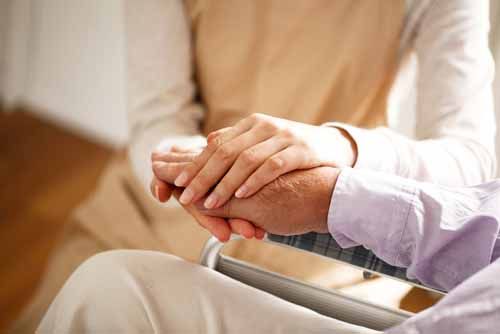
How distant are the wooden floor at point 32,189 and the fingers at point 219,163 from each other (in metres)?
0.99

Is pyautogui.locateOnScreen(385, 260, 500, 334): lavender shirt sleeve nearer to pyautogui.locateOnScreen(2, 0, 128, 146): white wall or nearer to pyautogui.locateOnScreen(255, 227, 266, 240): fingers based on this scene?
pyautogui.locateOnScreen(255, 227, 266, 240): fingers

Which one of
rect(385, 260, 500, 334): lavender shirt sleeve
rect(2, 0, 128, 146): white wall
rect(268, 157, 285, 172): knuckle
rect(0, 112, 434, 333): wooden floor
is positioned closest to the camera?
rect(385, 260, 500, 334): lavender shirt sleeve

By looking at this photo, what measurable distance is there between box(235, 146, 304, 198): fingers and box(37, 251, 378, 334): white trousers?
0.09 m

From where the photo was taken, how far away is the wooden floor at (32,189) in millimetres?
1503

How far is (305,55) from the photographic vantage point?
79cm

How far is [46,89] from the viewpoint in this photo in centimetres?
193

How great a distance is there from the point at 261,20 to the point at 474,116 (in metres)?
0.32

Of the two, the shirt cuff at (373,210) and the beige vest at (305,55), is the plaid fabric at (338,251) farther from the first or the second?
the beige vest at (305,55)

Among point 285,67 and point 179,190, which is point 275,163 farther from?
point 285,67

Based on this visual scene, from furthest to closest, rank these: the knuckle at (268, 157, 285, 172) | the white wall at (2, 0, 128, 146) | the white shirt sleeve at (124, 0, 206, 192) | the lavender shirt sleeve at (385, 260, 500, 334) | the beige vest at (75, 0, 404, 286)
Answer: the white wall at (2, 0, 128, 146) < the white shirt sleeve at (124, 0, 206, 192) < the beige vest at (75, 0, 404, 286) < the knuckle at (268, 157, 285, 172) < the lavender shirt sleeve at (385, 260, 500, 334)

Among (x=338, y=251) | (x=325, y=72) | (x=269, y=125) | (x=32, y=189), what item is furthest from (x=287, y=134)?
(x=32, y=189)

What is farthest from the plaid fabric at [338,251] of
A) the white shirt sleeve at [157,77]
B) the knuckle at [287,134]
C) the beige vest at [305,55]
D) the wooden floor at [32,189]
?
the wooden floor at [32,189]

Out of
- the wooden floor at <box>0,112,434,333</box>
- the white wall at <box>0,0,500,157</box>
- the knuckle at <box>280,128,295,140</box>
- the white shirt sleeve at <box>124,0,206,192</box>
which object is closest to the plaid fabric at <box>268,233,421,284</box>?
the knuckle at <box>280,128,295,140</box>

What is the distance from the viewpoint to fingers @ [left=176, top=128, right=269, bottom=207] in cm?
56
